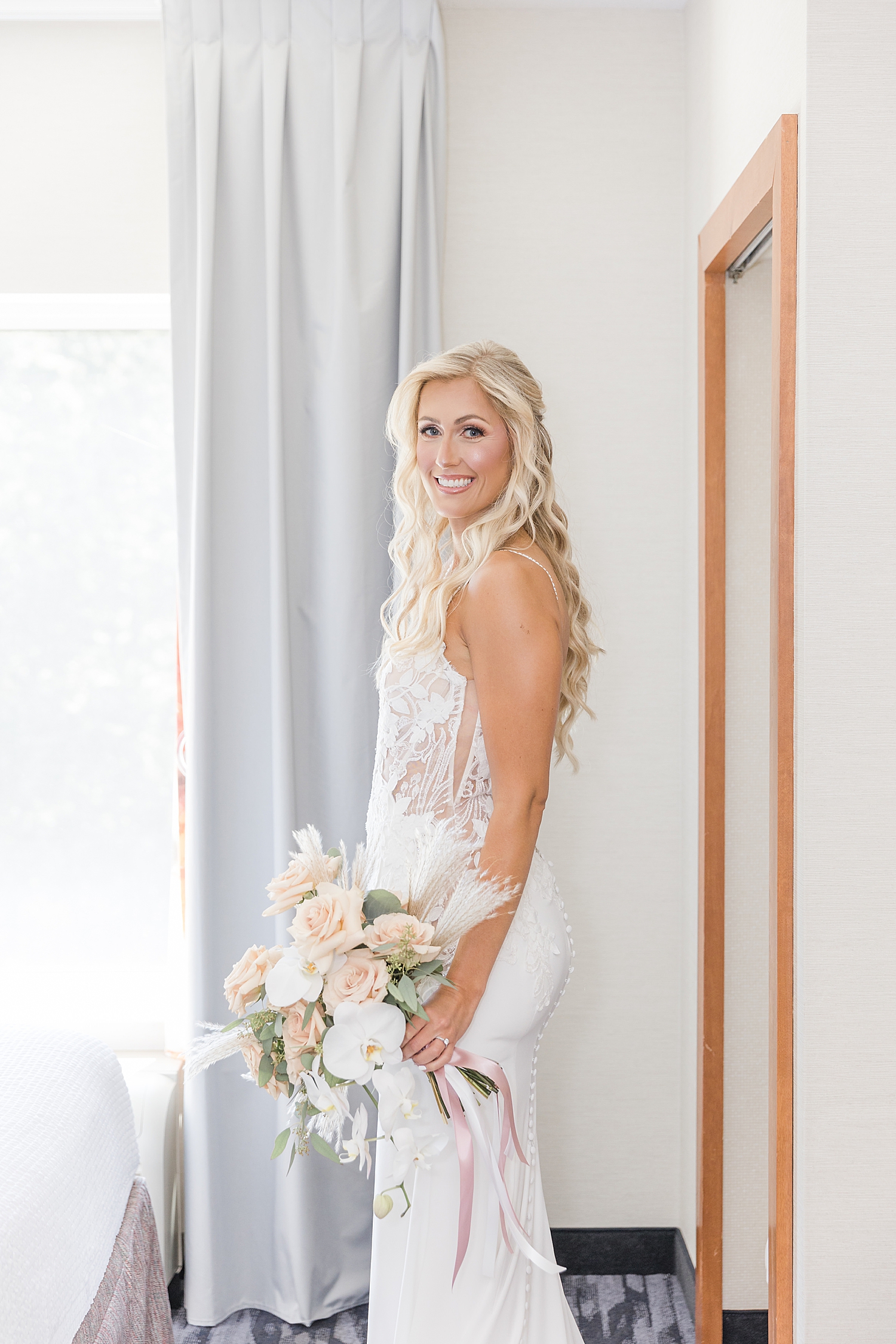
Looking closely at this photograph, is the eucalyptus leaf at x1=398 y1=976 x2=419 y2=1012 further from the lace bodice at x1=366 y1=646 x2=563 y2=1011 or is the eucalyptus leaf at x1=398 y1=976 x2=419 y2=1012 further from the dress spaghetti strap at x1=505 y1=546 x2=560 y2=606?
the dress spaghetti strap at x1=505 y1=546 x2=560 y2=606

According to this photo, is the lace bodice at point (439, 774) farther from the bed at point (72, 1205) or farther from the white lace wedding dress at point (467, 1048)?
the bed at point (72, 1205)

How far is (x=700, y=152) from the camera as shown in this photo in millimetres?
2201

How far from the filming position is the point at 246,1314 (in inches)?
90.4

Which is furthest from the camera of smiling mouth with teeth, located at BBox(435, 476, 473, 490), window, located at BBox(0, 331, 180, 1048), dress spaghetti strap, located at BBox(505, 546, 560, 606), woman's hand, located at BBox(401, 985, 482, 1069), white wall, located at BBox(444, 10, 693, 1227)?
window, located at BBox(0, 331, 180, 1048)

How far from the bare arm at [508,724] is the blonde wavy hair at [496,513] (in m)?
0.10

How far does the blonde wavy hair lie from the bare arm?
0.10 metres

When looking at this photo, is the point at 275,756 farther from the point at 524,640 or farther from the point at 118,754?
the point at 524,640

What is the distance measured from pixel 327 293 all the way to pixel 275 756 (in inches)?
41.5

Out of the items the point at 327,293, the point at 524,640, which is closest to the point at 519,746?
the point at 524,640

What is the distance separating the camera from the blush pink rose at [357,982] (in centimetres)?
119

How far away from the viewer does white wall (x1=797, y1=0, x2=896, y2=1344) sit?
1.41 metres

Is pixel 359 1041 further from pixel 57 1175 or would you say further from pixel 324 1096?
pixel 57 1175

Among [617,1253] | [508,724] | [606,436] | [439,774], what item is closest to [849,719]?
[508,724]

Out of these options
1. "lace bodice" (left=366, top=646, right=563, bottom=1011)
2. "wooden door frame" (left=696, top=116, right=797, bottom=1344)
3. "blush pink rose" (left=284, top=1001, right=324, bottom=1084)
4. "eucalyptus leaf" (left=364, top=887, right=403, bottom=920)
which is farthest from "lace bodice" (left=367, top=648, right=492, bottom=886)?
"wooden door frame" (left=696, top=116, right=797, bottom=1344)
